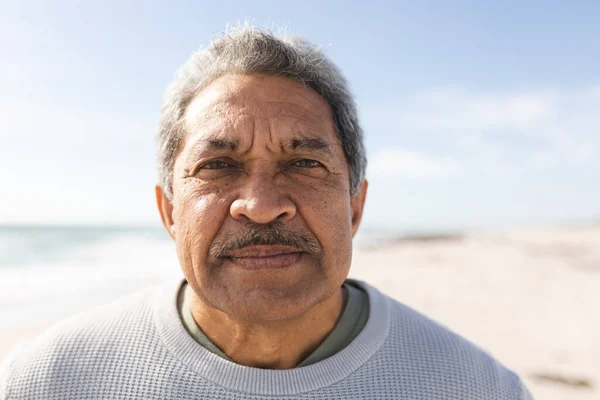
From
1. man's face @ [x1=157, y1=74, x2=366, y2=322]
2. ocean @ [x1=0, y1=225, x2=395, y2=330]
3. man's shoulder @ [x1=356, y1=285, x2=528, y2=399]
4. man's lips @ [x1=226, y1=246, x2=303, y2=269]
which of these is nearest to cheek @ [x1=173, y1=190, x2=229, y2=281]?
man's face @ [x1=157, y1=74, x2=366, y2=322]

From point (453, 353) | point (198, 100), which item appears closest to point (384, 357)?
point (453, 353)

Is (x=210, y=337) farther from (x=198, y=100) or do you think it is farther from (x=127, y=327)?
(x=198, y=100)

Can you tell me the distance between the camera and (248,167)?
1851mm

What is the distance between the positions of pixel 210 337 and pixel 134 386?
0.35 metres

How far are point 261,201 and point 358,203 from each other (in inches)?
28.6

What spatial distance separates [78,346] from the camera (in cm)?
195

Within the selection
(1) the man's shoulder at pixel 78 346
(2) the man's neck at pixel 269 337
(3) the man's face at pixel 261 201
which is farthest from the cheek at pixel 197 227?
(1) the man's shoulder at pixel 78 346

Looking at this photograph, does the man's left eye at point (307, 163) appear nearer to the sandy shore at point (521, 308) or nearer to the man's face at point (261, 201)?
the man's face at point (261, 201)

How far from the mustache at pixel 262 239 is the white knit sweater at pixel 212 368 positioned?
1.46 feet

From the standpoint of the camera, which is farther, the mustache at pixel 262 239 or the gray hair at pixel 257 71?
the gray hair at pixel 257 71

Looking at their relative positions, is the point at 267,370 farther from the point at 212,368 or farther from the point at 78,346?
the point at 78,346

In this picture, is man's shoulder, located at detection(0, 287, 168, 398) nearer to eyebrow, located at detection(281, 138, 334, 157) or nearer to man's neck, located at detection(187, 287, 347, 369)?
man's neck, located at detection(187, 287, 347, 369)

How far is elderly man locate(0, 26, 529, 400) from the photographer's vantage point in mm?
1772

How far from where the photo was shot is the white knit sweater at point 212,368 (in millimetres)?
1807
